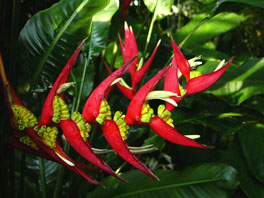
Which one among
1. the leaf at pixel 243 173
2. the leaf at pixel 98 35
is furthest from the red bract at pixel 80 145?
the leaf at pixel 243 173

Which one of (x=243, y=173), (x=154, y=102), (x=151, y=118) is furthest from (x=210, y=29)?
(x=151, y=118)

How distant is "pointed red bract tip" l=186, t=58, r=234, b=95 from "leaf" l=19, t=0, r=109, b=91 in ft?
0.85

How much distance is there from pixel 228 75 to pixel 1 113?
71 centimetres

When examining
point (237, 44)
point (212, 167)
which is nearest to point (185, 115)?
point (212, 167)

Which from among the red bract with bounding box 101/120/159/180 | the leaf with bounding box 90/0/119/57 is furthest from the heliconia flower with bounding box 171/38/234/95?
the leaf with bounding box 90/0/119/57

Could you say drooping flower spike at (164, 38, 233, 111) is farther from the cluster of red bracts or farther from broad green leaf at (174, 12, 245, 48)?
broad green leaf at (174, 12, 245, 48)

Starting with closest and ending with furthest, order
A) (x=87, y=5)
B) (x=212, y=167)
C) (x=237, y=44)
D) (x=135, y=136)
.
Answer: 1. (x=87, y=5)
2. (x=212, y=167)
3. (x=135, y=136)
4. (x=237, y=44)

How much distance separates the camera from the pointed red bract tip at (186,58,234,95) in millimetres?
393

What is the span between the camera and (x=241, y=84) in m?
0.72

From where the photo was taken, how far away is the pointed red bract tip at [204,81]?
15.5 inches

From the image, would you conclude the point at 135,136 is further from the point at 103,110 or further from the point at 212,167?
the point at 103,110

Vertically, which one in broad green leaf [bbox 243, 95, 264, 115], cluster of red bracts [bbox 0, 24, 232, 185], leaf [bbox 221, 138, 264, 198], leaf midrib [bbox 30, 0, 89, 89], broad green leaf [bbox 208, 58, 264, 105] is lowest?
leaf [bbox 221, 138, 264, 198]

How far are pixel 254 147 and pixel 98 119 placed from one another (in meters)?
0.50

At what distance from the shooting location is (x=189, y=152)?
917 millimetres
